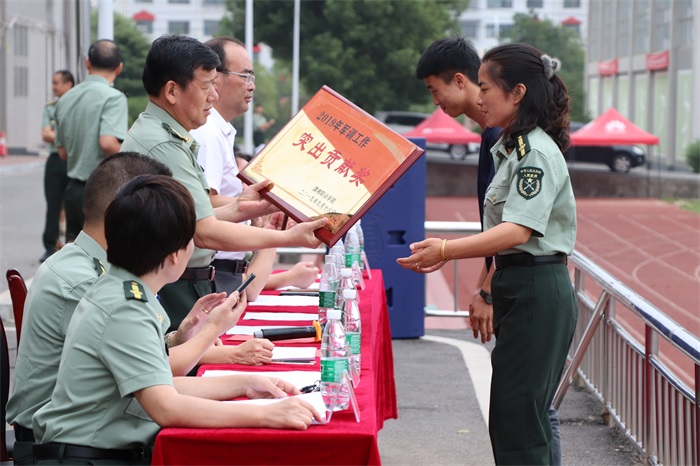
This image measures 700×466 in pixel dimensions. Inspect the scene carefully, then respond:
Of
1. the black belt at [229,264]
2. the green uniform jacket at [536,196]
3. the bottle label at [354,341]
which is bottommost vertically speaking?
the bottle label at [354,341]

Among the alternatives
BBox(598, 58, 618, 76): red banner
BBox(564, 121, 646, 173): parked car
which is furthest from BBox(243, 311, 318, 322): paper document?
BBox(598, 58, 618, 76): red banner

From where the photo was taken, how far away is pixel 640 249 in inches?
750

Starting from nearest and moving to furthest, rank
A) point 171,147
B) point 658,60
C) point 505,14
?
point 171,147
point 658,60
point 505,14

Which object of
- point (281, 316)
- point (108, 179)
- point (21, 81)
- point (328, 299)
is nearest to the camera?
point (108, 179)

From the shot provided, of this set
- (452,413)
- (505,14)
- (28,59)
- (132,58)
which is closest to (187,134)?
(452,413)

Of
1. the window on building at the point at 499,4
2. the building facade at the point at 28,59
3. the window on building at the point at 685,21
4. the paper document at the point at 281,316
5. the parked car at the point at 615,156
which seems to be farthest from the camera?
the window on building at the point at 499,4

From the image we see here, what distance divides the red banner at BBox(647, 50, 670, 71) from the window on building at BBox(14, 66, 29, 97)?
25447 mm

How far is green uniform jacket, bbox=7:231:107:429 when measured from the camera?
339 centimetres

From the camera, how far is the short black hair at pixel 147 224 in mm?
2969

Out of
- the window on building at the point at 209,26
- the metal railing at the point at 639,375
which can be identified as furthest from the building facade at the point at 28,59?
the window on building at the point at 209,26

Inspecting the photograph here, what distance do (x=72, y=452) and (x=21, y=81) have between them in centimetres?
4411

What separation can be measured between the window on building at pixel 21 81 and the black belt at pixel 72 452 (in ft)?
142

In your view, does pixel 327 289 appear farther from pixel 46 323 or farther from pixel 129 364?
pixel 129 364

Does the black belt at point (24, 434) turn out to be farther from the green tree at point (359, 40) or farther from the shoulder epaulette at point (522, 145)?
the green tree at point (359, 40)
